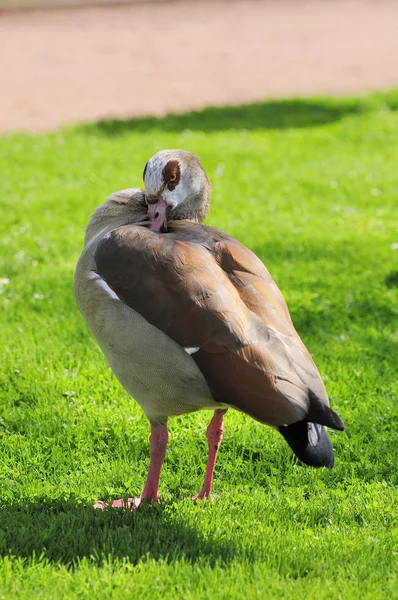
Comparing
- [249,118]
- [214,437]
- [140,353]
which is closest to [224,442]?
[214,437]

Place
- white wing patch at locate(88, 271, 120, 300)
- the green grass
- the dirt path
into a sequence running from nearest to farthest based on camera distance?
the green grass → white wing patch at locate(88, 271, 120, 300) → the dirt path

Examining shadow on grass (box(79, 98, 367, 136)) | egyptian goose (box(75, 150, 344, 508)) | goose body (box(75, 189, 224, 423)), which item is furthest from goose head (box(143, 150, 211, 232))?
shadow on grass (box(79, 98, 367, 136))

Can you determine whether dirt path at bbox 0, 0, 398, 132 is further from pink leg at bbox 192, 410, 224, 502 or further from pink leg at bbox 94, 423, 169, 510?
pink leg at bbox 94, 423, 169, 510

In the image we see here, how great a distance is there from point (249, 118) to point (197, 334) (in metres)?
9.28

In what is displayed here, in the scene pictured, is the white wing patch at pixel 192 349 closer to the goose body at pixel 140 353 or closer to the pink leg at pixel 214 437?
the goose body at pixel 140 353

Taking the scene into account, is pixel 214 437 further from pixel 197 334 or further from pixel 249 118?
pixel 249 118

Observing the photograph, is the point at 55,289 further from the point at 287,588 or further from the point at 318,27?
the point at 318,27

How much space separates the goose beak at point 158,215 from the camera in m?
4.62

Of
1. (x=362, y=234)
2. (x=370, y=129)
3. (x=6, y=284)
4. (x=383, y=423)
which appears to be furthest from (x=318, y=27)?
(x=383, y=423)

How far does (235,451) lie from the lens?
4.89 m

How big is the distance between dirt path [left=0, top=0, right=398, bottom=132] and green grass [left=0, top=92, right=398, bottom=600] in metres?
4.71

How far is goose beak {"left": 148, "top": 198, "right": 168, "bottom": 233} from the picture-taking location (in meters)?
4.62

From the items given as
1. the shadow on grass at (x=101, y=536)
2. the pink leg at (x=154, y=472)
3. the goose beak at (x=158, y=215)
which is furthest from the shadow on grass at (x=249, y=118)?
the shadow on grass at (x=101, y=536)

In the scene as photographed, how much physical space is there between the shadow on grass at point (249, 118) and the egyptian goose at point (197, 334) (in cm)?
787
